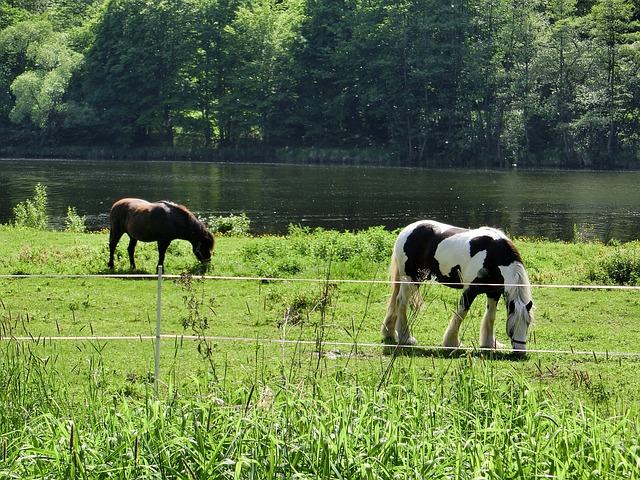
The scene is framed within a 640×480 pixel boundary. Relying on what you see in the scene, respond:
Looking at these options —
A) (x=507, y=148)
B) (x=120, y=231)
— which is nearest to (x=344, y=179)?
(x=507, y=148)

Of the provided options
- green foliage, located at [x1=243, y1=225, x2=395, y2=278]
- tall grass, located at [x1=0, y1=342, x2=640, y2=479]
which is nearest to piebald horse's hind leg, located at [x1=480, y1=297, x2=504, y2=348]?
tall grass, located at [x1=0, y1=342, x2=640, y2=479]

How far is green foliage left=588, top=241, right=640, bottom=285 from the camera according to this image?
53.9ft

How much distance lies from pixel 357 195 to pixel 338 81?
44.7 m

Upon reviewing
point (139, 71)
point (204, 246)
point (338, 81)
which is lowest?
point (204, 246)

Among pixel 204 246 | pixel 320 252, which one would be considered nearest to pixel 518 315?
pixel 320 252

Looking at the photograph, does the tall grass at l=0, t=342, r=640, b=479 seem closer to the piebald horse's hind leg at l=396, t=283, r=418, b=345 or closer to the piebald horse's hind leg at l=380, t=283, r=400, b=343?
the piebald horse's hind leg at l=396, t=283, r=418, b=345

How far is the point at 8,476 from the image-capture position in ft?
17.8

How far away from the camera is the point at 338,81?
306 feet

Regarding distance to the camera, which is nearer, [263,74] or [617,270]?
[617,270]

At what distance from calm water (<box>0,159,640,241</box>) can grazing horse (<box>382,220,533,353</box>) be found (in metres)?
23.3

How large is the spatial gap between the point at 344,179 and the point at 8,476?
58413 millimetres

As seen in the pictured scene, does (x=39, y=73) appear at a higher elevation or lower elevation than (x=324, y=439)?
higher

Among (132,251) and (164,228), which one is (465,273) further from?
(132,251)

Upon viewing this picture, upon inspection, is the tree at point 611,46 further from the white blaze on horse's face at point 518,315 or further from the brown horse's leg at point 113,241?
the white blaze on horse's face at point 518,315
